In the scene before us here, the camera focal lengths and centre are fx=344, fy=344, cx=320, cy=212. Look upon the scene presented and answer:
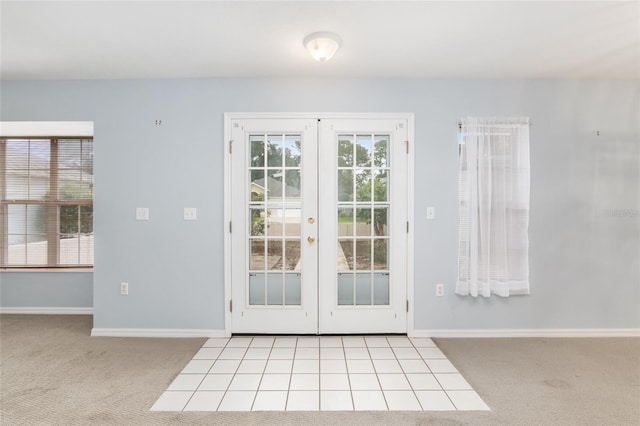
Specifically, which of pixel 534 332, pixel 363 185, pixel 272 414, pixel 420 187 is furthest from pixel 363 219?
pixel 534 332

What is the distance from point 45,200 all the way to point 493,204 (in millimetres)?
4915

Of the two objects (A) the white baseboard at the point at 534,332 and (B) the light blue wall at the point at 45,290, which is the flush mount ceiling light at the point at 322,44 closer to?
(A) the white baseboard at the point at 534,332

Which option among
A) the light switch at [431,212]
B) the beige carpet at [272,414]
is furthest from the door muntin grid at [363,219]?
the beige carpet at [272,414]

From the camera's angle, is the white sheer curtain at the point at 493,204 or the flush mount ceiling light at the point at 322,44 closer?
the flush mount ceiling light at the point at 322,44

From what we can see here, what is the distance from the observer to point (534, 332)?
128 inches

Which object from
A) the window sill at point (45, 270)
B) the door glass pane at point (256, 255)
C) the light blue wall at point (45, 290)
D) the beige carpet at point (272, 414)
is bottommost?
the beige carpet at point (272, 414)

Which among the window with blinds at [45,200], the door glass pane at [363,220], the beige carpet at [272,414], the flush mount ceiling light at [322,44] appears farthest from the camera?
the window with blinds at [45,200]

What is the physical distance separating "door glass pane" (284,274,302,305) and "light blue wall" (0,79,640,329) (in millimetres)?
623

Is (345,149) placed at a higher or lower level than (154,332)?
higher

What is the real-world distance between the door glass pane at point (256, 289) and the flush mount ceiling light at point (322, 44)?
1.99 m

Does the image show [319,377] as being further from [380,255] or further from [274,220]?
[274,220]

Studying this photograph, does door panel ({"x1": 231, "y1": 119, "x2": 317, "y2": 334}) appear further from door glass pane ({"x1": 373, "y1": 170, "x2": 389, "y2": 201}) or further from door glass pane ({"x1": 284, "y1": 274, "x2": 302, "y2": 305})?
door glass pane ({"x1": 373, "y1": 170, "x2": 389, "y2": 201})

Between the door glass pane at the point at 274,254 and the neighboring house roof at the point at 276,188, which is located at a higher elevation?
the neighboring house roof at the point at 276,188

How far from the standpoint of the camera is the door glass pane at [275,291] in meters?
3.27
